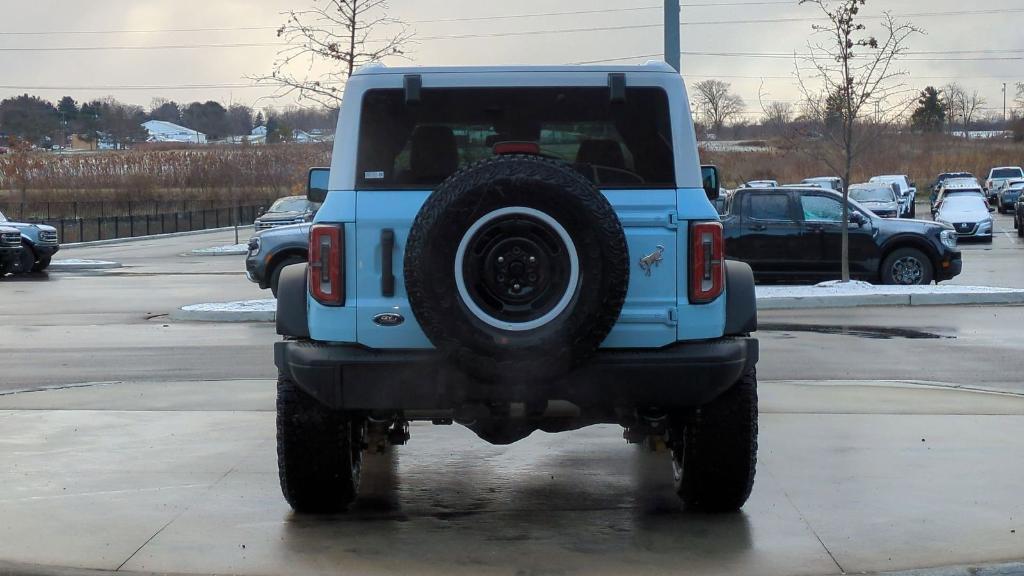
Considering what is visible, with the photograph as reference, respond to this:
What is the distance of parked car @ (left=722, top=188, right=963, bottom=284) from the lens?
2116 centimetres

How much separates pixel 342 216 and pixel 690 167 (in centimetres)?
164

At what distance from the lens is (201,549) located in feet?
19.7

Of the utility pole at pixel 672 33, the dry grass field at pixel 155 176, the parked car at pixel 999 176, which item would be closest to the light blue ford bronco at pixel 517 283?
the utility pole at pixel 672 33

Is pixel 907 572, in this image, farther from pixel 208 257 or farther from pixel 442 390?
pixel 208 257

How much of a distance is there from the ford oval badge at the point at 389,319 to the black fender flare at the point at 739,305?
5.07 feet

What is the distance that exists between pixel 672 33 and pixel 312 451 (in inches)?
513

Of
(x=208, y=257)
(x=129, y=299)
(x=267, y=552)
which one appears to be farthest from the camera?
(x=208, y=257)

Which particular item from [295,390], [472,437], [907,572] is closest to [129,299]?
[472,437]

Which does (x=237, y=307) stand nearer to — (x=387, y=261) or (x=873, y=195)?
(x=387, y=261)

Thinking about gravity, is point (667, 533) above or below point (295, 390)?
below

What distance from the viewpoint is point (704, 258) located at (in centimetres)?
601

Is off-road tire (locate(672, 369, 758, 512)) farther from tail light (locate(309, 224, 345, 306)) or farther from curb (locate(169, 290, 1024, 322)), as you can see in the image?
curb (locate(169, 290, 1024, 322))

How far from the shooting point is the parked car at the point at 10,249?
28703 mm

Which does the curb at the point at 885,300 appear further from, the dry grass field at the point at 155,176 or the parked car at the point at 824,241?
the dry grass field at the point at 155,176
